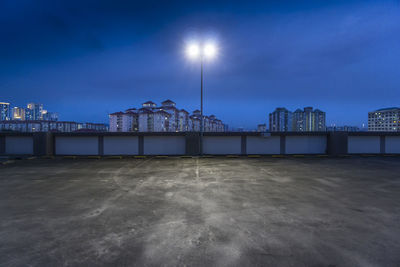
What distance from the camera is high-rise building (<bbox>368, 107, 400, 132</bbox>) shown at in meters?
108

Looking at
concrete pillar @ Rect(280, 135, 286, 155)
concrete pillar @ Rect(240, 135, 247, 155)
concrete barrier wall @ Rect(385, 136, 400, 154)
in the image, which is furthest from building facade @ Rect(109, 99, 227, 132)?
concrete barrier wall @ Rect(385, 136, 400, 154)

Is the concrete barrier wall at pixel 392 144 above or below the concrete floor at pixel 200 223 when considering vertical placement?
above

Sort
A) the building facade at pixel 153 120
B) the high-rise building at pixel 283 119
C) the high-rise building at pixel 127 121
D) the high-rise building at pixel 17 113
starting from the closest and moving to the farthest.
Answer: the building facade at pixel 153 120
the high-rise building at pixel 127 121
the high-rise building at pixel 283 119
the high-rise building at pixel 17 113

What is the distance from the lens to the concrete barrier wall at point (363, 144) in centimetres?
1803

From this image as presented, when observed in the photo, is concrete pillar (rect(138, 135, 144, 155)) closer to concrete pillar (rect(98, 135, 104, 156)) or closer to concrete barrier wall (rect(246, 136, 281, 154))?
concrete pillar (rect(98, 135, 104, 156))

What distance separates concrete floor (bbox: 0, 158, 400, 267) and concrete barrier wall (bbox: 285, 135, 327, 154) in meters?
9.75

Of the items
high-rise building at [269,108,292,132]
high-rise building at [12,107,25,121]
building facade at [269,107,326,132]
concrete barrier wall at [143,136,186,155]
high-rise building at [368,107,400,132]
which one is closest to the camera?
concrete barrier wall at [143,136,186,155]

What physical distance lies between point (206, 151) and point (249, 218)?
13042 mm

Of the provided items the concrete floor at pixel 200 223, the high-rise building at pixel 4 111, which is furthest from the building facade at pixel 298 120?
the high-rise building at pixel 4 111

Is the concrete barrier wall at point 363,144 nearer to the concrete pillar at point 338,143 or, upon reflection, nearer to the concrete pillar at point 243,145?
the concrete pillar at point 338,143

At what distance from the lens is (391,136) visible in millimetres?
18141

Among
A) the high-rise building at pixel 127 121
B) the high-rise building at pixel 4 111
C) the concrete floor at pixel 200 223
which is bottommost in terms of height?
the concrete floor at pixel 200 223

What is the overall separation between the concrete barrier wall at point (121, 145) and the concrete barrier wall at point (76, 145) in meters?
1.15

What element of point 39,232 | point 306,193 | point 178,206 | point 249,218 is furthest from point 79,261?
point 306,193
